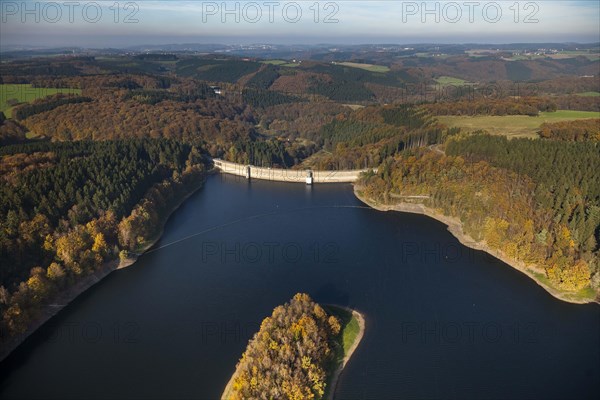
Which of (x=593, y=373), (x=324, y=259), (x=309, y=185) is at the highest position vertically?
(x=309, y=185)

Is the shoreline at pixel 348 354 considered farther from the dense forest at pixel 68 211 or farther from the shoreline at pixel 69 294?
the dense forest at pixel 68 211

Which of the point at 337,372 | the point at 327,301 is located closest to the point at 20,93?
the point at 327,301

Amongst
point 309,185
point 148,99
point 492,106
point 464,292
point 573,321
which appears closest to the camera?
point 573,321

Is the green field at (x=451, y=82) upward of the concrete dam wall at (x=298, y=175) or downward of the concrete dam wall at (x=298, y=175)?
upward

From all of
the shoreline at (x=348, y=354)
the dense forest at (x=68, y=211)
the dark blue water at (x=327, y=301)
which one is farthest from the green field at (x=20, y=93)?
the shoreline at (x=348, y=354)

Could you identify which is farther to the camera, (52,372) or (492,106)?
(492,106)

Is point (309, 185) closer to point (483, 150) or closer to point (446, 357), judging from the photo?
point (483, 150)

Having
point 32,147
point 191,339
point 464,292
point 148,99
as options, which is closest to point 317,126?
point 148,99
